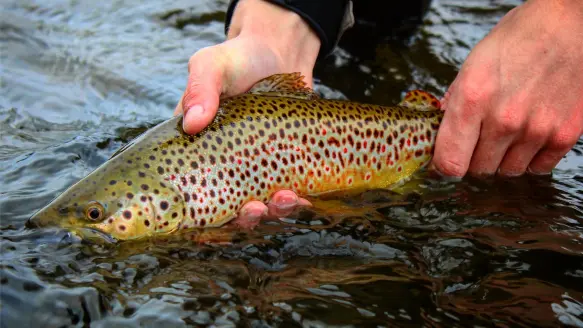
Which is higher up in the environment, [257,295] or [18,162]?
[18,162]

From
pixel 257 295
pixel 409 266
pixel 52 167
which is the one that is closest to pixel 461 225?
pixel 409 266

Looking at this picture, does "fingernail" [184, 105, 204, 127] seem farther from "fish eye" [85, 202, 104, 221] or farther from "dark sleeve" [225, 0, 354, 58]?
"dark sleeve" [225, 0, 354, 58]

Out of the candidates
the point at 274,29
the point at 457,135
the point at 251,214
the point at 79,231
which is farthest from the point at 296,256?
the point at 274,29

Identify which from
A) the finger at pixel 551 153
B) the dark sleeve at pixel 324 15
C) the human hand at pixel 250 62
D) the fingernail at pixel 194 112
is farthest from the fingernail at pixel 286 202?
the dark sleeve at pixel 324 15

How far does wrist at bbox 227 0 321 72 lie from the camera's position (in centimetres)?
475

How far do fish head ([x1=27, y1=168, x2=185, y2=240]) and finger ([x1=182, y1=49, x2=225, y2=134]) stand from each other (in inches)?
15.9

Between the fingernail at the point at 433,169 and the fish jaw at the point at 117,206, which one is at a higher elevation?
the fish jaw at the point at 117,206

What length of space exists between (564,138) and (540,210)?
491 mm

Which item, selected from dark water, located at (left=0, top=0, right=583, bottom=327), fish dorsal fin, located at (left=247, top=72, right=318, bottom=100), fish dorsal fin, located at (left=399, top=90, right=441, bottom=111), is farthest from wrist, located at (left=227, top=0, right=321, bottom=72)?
dark water, located at (left=0, top=0, right=583, bottom=327)

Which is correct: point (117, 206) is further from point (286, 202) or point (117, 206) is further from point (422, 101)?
point (422, 101)

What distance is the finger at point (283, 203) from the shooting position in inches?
149

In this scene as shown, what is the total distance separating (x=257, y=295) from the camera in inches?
111

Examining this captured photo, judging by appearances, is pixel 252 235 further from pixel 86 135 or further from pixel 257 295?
pixel 86 135

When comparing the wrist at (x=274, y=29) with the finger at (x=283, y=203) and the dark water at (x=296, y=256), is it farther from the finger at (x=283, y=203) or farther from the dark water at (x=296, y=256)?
the finger at (x=283, y=203)
